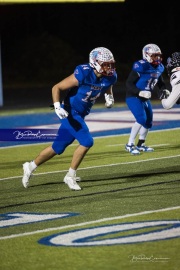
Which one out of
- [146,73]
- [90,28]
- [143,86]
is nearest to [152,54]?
[146,73]

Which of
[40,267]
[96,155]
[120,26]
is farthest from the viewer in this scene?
[120,26]

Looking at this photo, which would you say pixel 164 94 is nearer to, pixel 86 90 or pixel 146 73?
pixel 146 73

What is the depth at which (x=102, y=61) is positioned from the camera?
1134cm

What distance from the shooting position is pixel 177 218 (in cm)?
945

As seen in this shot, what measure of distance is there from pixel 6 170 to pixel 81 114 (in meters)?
2.23

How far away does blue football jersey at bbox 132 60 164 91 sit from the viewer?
15188 mm

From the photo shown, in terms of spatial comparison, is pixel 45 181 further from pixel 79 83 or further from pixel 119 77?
pixel 119 77

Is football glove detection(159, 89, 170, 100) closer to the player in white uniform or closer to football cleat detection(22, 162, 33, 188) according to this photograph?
the player in white uniform

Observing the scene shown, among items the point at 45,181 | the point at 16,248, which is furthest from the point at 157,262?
the point at 45,181

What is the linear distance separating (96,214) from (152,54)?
5678 millimetres

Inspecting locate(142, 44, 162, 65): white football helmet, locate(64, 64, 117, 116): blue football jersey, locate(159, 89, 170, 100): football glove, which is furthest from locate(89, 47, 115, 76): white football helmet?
locate(142, 44, 162, 65): white football helmet

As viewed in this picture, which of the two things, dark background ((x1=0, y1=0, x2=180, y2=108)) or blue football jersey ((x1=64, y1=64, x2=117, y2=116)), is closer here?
blue football jersey ((x1=64, y1=64, x2=117, y2=116))

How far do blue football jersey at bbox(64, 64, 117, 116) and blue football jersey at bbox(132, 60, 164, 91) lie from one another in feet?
11.2

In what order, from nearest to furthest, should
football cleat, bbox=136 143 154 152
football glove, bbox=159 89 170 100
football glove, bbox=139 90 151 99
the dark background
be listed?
football glove, bbox=159 89 170 100, football glove, bbox=139 90 151 99, football cleat, bbox=136 143 154 152, the dark background
